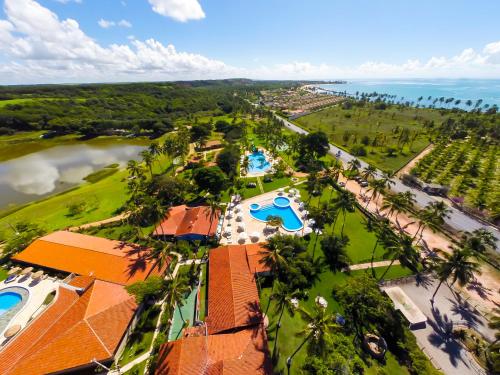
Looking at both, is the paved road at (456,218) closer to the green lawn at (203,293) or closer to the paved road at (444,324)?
the paved road at (444,324)

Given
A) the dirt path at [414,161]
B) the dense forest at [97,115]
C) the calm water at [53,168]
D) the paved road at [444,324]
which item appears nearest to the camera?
the paved road at [444,324]

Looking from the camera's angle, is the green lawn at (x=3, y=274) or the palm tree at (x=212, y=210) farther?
the palm tree at (x=212, y=210)

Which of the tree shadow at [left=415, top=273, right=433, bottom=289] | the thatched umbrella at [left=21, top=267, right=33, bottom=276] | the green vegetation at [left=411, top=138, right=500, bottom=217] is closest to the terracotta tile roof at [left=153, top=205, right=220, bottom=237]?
the thatched umbrella at [left=21, top=267, right=33, bottom=276]

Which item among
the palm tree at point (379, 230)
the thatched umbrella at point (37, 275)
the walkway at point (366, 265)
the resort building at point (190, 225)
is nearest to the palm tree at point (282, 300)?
the walkway at point (366, 265)

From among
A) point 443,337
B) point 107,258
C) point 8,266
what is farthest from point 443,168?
point 8,266

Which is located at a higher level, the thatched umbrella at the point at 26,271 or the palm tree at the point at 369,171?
the palm tree at the point at 369,171

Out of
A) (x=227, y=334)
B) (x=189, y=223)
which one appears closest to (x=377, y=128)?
(x=189, y=223)

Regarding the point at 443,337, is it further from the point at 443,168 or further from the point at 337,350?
the point at 443,168
